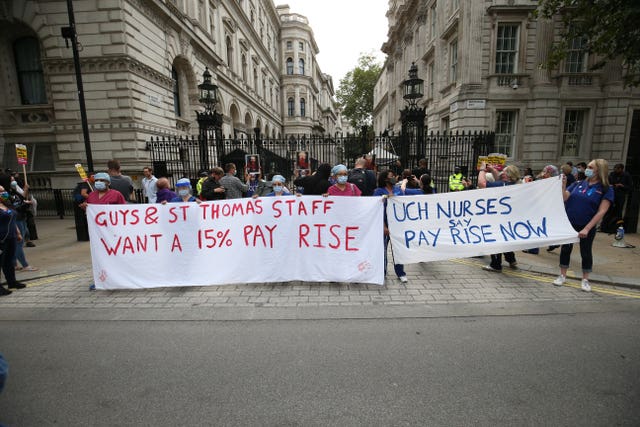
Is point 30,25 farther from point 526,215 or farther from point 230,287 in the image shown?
point 526,215

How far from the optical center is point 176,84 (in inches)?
799

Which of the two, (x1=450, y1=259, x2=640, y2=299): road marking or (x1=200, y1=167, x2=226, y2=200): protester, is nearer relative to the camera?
(x1=450, y1=259, x2=640, y2=299): road marking

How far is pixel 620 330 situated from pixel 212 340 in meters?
4.56

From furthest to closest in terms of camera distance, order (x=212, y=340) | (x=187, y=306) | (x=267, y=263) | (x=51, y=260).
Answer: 1. (x=51, y=260)
2. (x=267, y=263)
3. (x=187, y=306)
4. (x=212, y=340)

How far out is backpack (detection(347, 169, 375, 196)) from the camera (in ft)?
21.2

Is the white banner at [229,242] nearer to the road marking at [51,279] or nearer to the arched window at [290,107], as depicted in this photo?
the road marking at [51,279]

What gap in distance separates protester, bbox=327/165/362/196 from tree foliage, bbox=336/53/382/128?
60.0 meters

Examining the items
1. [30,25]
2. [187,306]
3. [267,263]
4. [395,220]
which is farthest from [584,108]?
[30,25]

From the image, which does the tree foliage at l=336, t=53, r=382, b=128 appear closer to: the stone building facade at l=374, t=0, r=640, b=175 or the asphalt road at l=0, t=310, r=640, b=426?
the stone building facade at l=374, t=0, r=640, b=175

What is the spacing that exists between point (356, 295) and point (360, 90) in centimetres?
6447

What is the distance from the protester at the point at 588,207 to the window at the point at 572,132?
54.0ft

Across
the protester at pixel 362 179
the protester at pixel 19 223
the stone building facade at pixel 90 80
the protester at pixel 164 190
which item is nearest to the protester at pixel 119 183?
the protester at pixel 164 190

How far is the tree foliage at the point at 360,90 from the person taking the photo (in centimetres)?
6128

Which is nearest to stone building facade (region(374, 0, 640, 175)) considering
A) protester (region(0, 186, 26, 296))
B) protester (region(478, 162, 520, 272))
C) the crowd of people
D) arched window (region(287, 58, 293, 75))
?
the crowd of people
